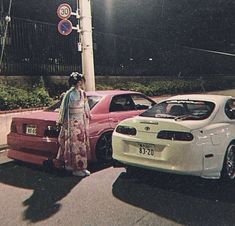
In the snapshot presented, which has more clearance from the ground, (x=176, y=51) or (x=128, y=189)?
(x=176, y=51)

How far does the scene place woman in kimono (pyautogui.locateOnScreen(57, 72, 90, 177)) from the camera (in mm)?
5973

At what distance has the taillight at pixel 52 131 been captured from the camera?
6094mm

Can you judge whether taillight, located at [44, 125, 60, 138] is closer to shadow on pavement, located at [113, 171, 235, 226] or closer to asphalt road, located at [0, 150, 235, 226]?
asphalt road, located at [0, 150, 235, 226]

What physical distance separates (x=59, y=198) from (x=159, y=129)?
168 cm

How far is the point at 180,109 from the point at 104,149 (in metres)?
1.58

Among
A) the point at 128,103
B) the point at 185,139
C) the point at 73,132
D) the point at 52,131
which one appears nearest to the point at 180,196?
the point at 185,139

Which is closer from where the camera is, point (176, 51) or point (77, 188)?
point (77, 188)

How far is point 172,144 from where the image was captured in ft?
16.7

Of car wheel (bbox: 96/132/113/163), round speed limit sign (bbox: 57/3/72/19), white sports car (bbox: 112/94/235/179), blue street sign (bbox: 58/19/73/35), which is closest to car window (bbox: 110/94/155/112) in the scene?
car wheel (bbox: 96/132/113/163)

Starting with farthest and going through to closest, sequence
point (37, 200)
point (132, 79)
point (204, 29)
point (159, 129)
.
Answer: point (204, 29) → point (132, 79) → point (159, 129) → point (37, 200)

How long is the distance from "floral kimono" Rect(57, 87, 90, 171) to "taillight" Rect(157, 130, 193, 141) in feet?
Result: 4.64

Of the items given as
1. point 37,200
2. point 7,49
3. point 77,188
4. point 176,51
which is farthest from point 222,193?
point 176,51

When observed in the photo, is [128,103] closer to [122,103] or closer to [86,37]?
[122,103]

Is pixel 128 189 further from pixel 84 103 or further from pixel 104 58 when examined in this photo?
pixel 104 58
